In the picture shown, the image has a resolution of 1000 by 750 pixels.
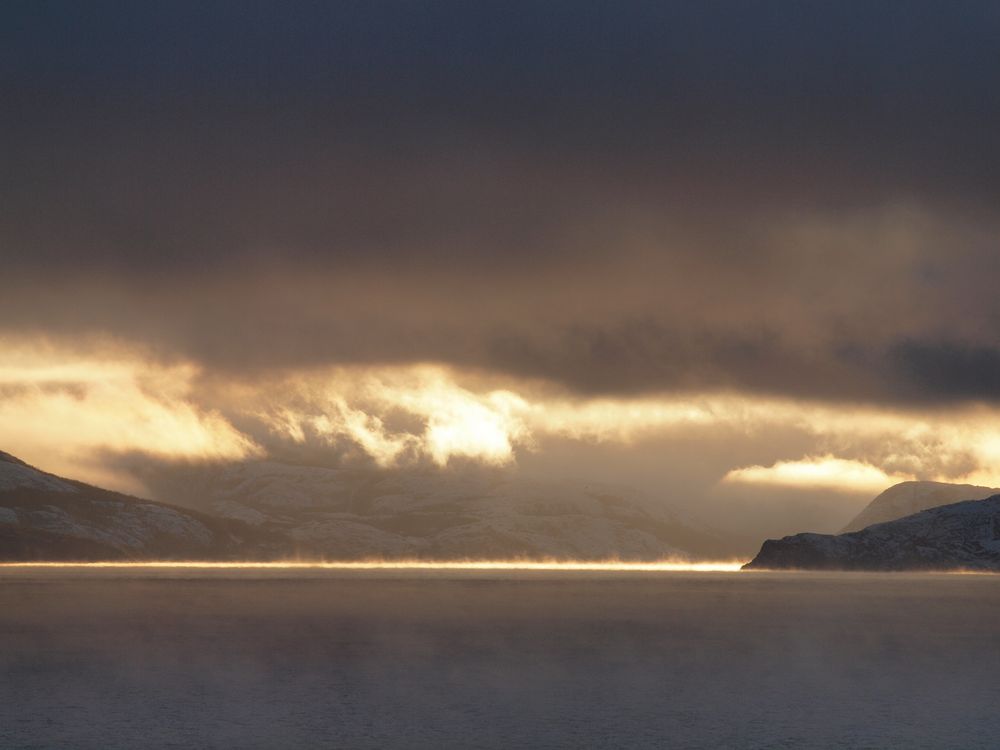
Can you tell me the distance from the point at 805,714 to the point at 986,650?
55.2 m

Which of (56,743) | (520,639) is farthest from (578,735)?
(520,639)

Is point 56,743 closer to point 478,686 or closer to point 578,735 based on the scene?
point 578,735

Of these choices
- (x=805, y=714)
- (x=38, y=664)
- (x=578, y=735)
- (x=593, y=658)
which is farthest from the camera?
(x=593, y=658)

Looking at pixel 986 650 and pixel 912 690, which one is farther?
pixel 986 650

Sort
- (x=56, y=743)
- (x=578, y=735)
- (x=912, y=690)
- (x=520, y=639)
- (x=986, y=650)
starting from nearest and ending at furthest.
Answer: (x=56, y=743), (x=578, y=735), (x=912, y=690), (x=986, y=650), (x=520, y=639)

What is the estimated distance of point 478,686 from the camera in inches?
3642

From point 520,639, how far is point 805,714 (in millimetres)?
62083

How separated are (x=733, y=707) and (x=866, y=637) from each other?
7298 centimetres

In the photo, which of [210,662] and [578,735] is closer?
[578,735]

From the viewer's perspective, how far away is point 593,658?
115375mm

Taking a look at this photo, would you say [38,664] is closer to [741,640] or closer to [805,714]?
[805,714]

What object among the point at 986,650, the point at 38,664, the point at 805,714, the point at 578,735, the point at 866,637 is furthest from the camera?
the point at 866,637

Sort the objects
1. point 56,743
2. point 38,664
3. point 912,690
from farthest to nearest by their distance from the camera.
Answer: point 38,664
point 912,690
point 56,743

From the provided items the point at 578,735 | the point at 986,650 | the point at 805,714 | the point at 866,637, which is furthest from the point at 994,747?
the point at 866,637
